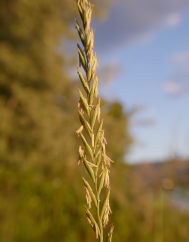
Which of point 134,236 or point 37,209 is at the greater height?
point 37,209

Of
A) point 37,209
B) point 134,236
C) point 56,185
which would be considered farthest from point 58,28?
point 134,236

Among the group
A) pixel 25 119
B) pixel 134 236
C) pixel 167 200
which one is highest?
pixel 25 119

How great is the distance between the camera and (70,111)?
7523 mm

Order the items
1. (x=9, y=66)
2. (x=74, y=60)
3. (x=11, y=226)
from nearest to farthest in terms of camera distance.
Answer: (x=11, y=226) → (x=9, y=66) → (x=74, y=60)

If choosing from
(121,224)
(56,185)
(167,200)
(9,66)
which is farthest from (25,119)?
(167,200)

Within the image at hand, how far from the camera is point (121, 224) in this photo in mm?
3965

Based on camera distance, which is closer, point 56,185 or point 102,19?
point 56,185

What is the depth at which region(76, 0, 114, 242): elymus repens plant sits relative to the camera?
42 centimetres

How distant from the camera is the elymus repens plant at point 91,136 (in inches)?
16.7

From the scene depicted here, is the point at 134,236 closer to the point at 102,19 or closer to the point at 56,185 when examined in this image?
the point at 56,185

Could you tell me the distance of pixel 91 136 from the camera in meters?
0.43

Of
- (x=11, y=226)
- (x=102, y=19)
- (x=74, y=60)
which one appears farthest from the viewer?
(x=74, y=60)

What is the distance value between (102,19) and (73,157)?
13.5 ft

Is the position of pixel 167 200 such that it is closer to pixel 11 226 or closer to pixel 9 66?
pixel 11 226
